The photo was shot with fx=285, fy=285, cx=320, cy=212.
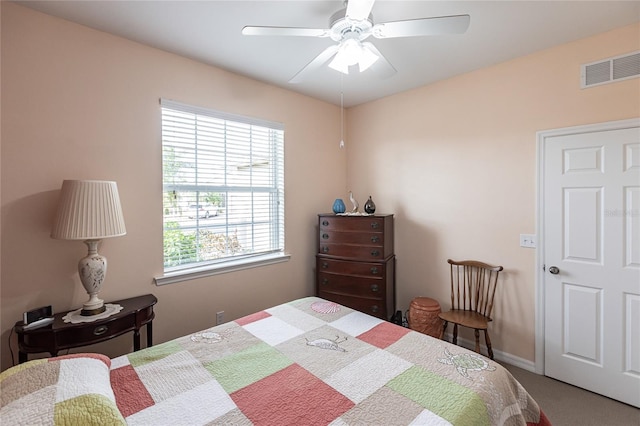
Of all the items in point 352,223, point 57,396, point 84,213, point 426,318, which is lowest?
point 426,318

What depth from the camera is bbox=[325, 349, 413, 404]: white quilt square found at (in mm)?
1212

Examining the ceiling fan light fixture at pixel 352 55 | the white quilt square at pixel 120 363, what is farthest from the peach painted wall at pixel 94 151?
the ceiling fan light fixture at pixel 352 55

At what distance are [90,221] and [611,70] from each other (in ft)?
12.1

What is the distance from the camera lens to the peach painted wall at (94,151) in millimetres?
1755

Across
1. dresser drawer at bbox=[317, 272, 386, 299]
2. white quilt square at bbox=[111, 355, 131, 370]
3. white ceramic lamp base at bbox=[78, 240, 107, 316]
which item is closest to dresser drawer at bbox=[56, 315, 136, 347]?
white ceramic lamp base at bbox=[78, 240, 107, 316]

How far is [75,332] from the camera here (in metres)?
1.69

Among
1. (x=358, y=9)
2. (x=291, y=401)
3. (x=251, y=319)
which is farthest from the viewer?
(x=251, y=319)

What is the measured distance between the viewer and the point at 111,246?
2096 mm

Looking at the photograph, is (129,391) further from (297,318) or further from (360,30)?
(360,30)

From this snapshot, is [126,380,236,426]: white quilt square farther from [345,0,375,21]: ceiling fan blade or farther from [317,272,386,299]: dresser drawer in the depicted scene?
[317,272,386,299]: dresser drawer

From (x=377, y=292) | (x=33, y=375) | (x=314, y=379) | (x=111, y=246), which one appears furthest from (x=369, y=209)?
(x=33, y=375)

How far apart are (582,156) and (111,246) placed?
3607 millimetres

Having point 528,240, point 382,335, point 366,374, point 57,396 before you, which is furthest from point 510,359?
Answer: point 57,396

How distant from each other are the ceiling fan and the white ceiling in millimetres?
278
